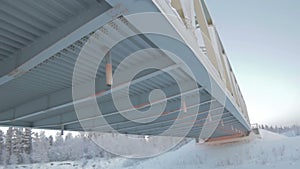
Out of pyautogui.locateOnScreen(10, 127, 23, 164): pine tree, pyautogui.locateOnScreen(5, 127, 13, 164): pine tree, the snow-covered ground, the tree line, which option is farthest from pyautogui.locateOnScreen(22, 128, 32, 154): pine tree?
the snow-covered ground

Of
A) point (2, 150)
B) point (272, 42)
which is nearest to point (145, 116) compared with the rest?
point (272, 42)

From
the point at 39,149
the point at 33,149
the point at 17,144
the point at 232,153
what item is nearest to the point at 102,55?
the point at 232,153

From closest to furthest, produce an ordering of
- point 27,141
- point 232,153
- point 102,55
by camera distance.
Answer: point 102,55 < point 232,153 < point 27,141

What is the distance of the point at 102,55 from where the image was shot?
14.8ft

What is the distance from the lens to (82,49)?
422 centimetres

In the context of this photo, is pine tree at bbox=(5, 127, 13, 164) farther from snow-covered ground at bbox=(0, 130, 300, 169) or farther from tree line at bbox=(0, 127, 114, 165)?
snow-covered ground at bbox=(0, 130, 300, 169)

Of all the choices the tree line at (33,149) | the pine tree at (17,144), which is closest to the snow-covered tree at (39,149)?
the tree line at (33,149)

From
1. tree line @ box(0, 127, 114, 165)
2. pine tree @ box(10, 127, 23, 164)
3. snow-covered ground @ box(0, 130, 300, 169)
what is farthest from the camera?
pine tree @ box(10, 127, 23, 164)

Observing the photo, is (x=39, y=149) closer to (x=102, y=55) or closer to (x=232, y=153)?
(x=232, y=153)

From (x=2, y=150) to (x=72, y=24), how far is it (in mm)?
49722

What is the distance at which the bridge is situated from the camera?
2.64 meters

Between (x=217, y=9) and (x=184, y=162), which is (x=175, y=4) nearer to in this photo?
(x=217, y=9)

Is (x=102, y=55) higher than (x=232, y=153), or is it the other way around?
(x=102, y=55)

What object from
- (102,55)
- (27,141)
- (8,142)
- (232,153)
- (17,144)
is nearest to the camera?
(102,55)
